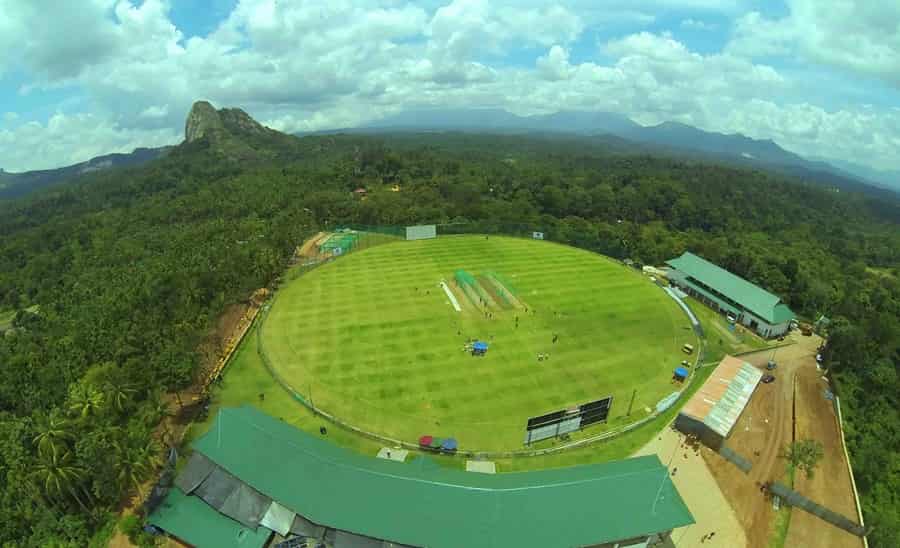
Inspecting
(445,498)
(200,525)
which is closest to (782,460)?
(445,498)

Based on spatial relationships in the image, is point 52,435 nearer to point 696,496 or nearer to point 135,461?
point 135,461

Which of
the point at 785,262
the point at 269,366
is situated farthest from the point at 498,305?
the point at 785,262

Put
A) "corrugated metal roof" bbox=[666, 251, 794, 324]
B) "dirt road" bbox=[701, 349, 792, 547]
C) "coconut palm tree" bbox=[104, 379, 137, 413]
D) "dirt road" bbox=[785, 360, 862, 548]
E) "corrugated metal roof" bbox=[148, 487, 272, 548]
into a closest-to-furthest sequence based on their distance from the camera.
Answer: "corrugated metal roof" bbox=[148, 487, 272, 548]
"dirt road" bbox=[785, 360, 862, 548]
"dirt road" bbox=[701, 349, 792, 547]
"coconut palm tree" bbox=[104, 379, 137, 413]
"corrugated metal roof" bbox=[666, 251, 794, 324]

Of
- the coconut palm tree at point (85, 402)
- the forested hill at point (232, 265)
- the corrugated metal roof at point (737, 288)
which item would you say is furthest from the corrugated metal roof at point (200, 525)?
the corrugated metal roof at point (737, 288)

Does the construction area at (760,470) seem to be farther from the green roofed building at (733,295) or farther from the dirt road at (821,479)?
the green roofed building at (733,295)

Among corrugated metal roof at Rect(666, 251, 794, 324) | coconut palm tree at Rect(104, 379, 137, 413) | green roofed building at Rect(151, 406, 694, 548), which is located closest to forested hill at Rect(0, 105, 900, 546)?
coconut palm tree at Rect(104, 379, 137, 413)

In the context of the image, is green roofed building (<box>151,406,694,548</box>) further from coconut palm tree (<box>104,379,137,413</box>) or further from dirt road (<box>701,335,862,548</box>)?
coconut palm tree (<box>104,379,137,413</box>)

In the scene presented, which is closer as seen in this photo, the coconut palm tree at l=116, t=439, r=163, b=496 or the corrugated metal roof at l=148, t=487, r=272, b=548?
the corrugated metal roof at l=148, t=487, r=272, b=548
